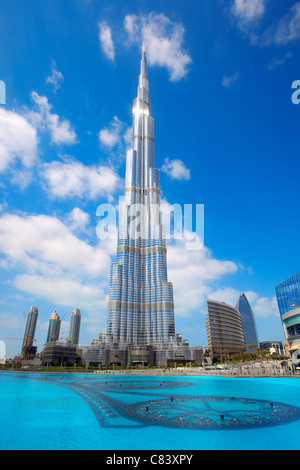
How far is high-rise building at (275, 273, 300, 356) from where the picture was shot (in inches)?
3809

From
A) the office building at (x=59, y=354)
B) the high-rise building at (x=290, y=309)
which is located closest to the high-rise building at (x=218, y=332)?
the high-rise building at (x=290, y=309)

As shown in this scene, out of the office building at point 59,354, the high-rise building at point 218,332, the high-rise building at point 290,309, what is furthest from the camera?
the high-rise building at point 218,332

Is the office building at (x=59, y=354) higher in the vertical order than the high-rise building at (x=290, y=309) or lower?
lower

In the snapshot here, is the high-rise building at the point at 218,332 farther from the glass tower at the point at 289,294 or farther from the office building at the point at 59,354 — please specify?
the office building at the point at 59,354

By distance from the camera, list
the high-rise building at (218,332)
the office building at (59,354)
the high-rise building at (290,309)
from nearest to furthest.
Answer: the high-rise building at (290,309) < the office building at (59,354) < the high-rise building at (218,332)

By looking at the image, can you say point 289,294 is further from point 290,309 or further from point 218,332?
point 218,332

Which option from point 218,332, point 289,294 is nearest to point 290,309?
point 289,294

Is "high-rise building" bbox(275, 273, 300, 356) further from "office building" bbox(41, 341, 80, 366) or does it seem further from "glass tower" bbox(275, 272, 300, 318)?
"office building" bbox(41, 341, 80, 366)

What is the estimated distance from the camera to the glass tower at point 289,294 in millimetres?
132000

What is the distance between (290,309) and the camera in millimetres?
133875

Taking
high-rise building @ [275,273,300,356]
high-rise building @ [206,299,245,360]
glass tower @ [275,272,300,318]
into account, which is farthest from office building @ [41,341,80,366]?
glass tower @ [275,272,300,318]

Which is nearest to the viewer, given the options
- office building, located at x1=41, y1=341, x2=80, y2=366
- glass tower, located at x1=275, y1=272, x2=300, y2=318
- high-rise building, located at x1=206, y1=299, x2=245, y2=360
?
glass tower, located at x1=275, y1=272, x2=300, y2=318
